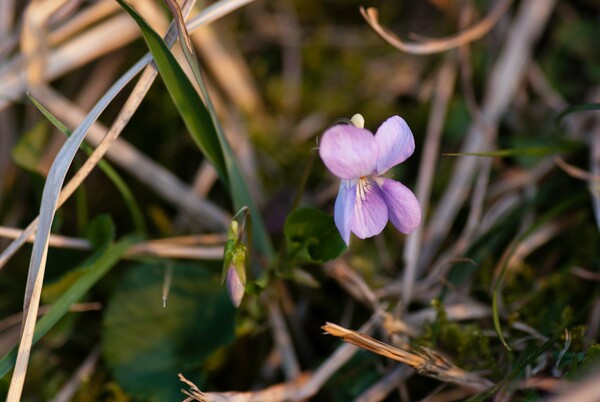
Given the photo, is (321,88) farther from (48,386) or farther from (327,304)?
(48,386)

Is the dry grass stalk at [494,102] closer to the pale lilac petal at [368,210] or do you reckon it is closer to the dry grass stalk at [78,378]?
the pale lilac petal at [368,210]

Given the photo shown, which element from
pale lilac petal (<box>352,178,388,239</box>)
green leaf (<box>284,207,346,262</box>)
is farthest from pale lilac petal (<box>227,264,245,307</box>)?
pale lilac petal (<box>352,178,388,239</box>)

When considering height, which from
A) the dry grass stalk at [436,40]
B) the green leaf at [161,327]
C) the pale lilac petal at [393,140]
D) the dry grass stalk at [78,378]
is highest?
the dry grass stalk at [436,40]

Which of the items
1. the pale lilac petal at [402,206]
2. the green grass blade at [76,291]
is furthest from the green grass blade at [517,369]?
the green grass blade at [76,291]

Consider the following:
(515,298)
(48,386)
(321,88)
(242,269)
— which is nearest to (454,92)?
(321,88)

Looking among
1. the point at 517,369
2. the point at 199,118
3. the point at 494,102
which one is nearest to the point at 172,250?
the point at 199,118

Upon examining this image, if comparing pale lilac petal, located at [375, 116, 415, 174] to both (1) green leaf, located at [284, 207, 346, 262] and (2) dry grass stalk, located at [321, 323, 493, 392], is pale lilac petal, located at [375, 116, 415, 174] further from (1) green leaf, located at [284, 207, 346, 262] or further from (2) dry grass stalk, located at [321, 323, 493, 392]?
(2) dry grass stalk, located at [321, 323, 493, 392]
